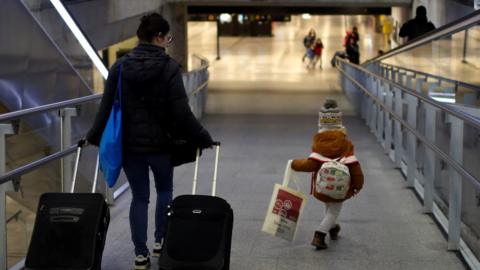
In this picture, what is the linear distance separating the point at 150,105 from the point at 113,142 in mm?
280

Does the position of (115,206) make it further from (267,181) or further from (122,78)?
(122,78)

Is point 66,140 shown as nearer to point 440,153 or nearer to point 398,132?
point 440,153

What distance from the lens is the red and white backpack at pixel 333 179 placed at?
5.28 m

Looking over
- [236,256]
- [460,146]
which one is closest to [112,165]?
[236,256]

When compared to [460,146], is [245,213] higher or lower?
lower

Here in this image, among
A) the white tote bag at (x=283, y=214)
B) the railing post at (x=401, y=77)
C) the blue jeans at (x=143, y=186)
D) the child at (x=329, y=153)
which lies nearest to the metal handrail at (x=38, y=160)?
the blue jeans at (x=143, y=186)

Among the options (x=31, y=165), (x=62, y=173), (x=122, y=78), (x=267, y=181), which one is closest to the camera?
(x=122, y=78)

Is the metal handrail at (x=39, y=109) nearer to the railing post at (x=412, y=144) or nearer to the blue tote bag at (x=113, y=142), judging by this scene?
the blue tote bag at (x=113, y=142)

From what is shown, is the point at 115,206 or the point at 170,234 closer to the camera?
the point at 170,234

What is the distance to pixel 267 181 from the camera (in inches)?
330

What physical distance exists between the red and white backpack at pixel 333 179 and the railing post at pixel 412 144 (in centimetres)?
221

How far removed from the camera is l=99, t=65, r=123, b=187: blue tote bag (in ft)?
14.5

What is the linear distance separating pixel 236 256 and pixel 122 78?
1510 millimetres

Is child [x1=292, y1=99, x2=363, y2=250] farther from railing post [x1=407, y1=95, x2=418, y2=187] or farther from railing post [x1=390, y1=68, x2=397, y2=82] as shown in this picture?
railing post [x1=390, y1=68, x2=397, y2=82]
